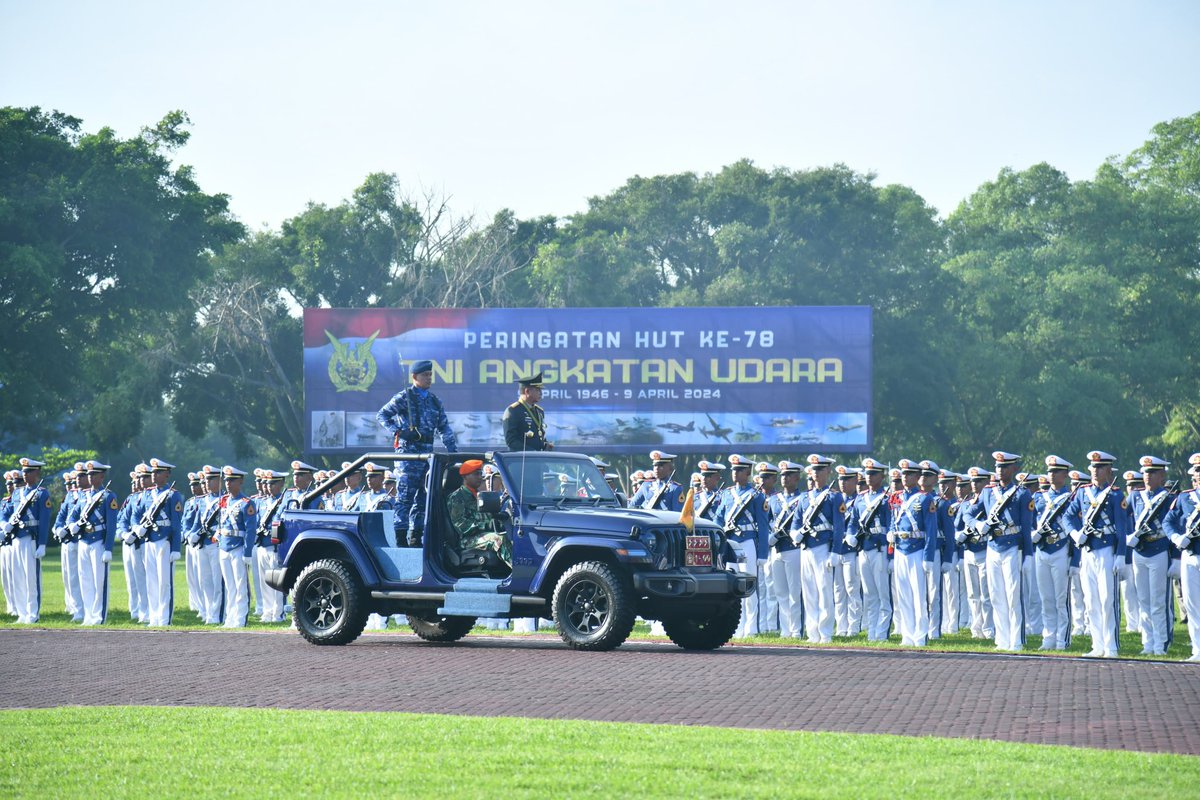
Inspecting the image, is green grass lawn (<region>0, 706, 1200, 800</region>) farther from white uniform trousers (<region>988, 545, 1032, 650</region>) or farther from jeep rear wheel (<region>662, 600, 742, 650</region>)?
white uniform trousers (<region>988, 545, 1032, 650</region>)

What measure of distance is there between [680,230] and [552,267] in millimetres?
8156

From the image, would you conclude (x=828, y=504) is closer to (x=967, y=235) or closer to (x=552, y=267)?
(x=552, y=267)

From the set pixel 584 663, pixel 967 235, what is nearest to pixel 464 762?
pixel 584 663

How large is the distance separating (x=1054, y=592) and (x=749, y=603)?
394 cm

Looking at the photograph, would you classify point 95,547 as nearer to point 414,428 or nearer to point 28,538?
point 28,538

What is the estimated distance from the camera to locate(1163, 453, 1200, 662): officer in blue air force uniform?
1642 centimetres

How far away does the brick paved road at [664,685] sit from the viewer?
11.4 m

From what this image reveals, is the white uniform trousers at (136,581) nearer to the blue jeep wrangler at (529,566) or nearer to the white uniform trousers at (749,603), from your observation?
the blue jeep wrangler at (529,566)

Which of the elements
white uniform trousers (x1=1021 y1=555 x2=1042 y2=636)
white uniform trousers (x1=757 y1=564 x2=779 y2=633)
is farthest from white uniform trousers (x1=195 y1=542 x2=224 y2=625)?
white uniform trousers (x1=1021 y1=555 x2=1042 y2=636)

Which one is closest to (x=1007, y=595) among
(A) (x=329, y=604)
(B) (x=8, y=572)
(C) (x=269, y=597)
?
(A) (x=329, y=604)

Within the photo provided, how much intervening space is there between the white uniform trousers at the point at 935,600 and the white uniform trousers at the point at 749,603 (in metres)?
2.06

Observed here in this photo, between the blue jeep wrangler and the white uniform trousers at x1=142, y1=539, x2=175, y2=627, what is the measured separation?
414 cm

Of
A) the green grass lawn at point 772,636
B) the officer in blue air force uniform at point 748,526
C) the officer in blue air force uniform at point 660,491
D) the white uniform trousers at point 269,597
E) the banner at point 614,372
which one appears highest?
the banner at point 614,372

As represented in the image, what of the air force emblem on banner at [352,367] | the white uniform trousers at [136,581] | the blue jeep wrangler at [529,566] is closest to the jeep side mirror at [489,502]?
the blue jeep wrangler at [529,566]
